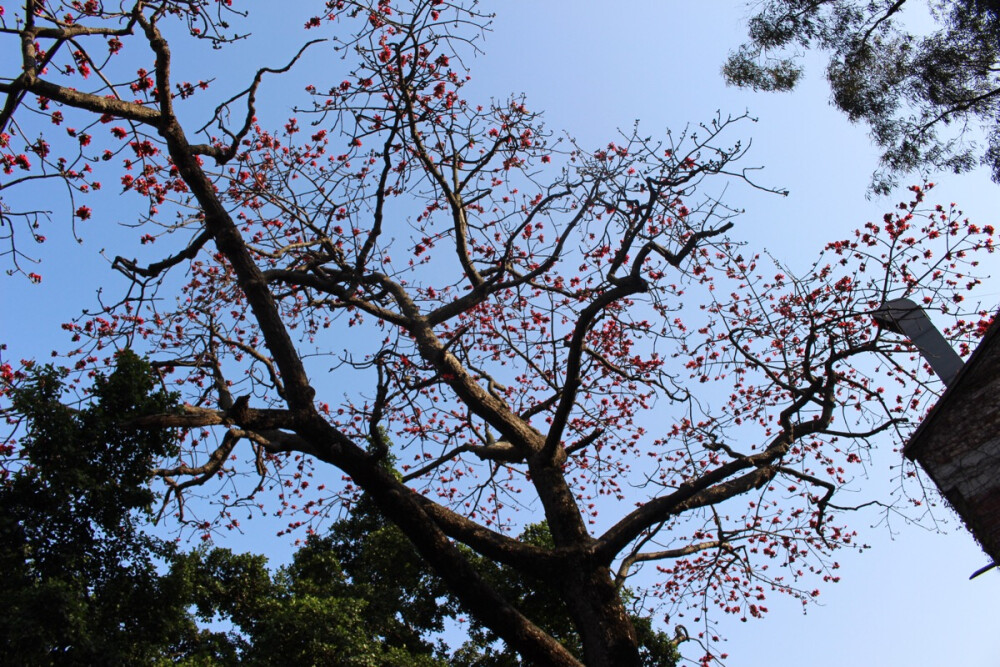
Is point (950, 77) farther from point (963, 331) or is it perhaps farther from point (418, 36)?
point (418, 36)

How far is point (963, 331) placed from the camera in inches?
328

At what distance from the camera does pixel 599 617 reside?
603cm

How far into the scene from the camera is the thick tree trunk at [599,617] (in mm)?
5824

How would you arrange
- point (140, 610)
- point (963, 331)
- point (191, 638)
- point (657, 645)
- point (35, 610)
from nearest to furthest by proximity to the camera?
point (35, 610)
point (140, 610)
point (963, 331)
point (191, 638)
point (657, 645)

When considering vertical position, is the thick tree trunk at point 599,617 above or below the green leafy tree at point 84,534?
below

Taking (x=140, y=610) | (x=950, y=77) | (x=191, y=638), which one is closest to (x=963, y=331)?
(x=950, y=77)

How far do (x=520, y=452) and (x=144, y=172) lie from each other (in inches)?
200

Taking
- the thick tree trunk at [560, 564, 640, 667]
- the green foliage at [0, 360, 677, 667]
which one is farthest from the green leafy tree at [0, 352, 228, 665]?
the thick tree trunk at [560, 564, 640, 667]

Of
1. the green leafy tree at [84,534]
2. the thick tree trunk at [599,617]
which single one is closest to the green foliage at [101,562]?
the green leafy tree at [84,534]

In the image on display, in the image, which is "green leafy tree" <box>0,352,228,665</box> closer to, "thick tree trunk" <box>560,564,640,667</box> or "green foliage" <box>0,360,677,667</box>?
"green foliage" <box>0,360,677,667</box>

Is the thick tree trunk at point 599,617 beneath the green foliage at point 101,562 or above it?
beneath

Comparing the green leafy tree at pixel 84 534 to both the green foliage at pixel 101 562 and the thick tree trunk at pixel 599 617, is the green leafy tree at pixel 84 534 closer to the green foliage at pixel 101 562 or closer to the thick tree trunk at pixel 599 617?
the green foliage at pixel 101 562

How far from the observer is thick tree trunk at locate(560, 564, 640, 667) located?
19.1 ft

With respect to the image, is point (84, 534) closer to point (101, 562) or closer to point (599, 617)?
point (101, 562)
